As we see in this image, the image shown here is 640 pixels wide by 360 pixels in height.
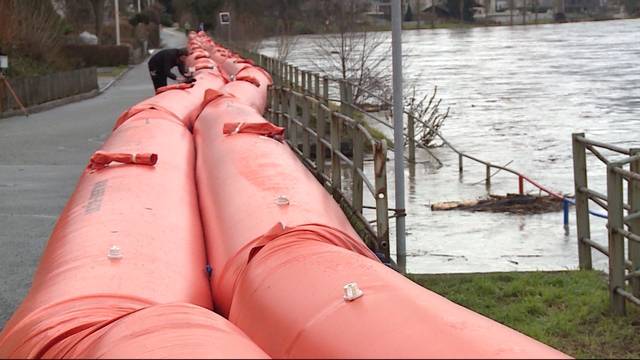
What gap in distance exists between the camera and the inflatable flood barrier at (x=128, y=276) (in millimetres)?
3106

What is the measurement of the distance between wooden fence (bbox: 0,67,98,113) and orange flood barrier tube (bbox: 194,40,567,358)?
18.4m

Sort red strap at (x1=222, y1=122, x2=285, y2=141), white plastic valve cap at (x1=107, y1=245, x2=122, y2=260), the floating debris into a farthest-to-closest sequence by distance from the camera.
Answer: the floating debris < red strap at (x1=222, y1=122, x2=285, y2=141) < white plastic valve cap at (x1=107, y1=245, x2=122, y2=260)

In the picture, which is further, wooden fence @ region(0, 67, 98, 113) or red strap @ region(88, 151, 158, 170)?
wooden fence @ region(0, 67, 98, 113)

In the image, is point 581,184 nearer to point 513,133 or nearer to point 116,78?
point 513,133

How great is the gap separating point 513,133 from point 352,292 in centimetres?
1985

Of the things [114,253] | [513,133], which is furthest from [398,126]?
[513,133]

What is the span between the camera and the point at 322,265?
3799 millimetres

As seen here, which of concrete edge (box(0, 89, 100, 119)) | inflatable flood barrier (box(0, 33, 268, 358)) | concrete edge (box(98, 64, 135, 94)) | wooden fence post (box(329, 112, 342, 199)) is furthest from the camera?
concrete edge (box(98, 64, 135, 94))

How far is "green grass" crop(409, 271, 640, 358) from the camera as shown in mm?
5324

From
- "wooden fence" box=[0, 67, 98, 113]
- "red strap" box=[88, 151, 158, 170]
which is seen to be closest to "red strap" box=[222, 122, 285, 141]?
"red strap" box=[88, 151, 158, 170]

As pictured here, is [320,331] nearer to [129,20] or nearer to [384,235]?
[384,235]

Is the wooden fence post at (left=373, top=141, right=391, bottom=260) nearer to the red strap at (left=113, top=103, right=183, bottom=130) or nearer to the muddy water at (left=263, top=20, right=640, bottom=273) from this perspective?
the muddy water at (left=263, top=20, right=640, bottom=273)

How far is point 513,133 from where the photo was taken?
22.7 meters

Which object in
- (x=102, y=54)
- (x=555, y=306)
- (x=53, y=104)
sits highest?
(x=102, y=54)
